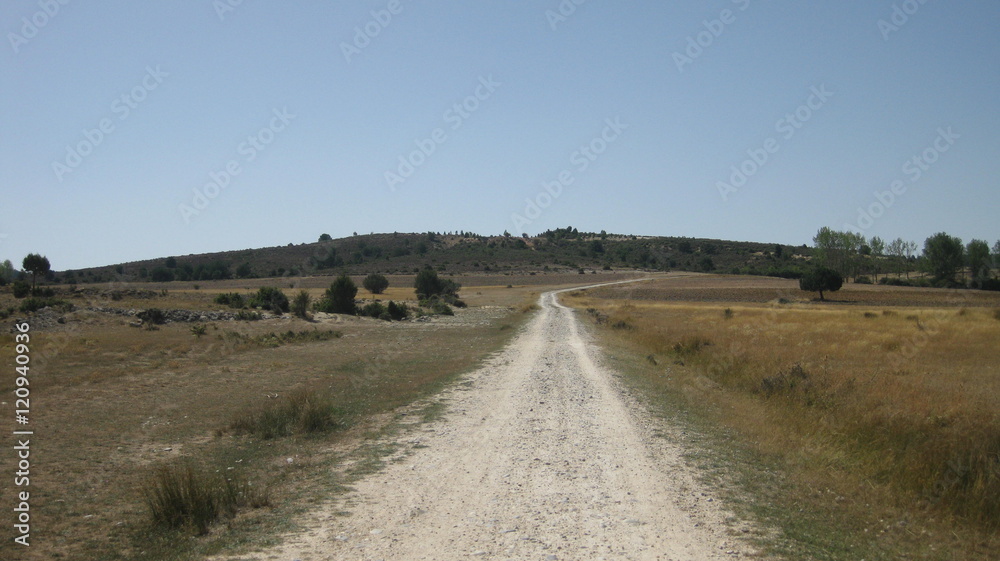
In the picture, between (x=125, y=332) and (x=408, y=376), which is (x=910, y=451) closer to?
(x=408, y=376)

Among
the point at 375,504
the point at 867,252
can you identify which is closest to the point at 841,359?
the point at 375,504

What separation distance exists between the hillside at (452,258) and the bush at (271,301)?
71.7 metres

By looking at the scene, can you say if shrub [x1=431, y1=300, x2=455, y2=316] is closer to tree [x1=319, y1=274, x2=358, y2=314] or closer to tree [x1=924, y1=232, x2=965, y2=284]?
tree [x1=319, y1=274, x2=358, y2=314]

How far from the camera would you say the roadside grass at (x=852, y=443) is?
19.6 ft

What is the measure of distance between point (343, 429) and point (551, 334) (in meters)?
20.5

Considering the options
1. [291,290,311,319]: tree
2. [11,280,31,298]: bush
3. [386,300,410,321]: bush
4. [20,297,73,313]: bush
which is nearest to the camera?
[20,297,73,313]: bush

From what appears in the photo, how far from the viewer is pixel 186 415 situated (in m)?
12.7

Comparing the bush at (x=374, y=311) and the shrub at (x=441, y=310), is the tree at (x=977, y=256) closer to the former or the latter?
the shrub at (x=441, y=310)

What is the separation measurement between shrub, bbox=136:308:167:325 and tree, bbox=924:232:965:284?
331 feet

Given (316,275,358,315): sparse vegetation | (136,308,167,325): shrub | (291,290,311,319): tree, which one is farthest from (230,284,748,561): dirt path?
(316,275,358,315): sparse vegetation

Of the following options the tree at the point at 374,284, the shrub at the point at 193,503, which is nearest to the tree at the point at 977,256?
the tree at the point at 374,284

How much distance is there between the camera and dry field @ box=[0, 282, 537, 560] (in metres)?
6.32

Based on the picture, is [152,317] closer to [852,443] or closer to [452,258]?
[852,443]

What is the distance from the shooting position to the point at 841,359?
2088 cm
